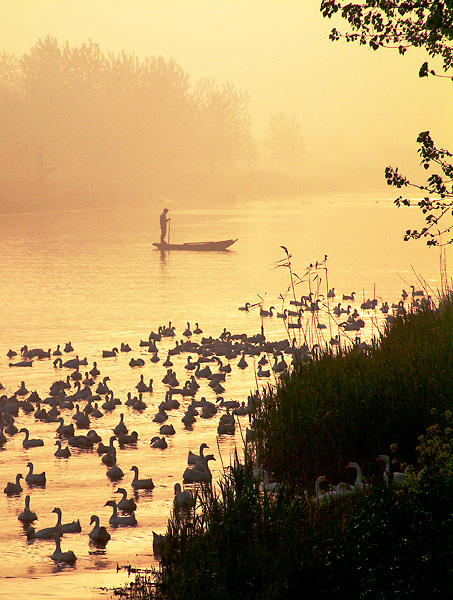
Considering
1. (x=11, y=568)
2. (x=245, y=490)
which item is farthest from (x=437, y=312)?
(x=11, y=568)

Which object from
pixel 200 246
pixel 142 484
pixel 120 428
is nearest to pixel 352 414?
pixel 142 484

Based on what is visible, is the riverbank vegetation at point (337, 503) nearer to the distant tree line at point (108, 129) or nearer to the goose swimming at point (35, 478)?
the goose swimming at point (35, 478)

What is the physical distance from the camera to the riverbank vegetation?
6.46 m

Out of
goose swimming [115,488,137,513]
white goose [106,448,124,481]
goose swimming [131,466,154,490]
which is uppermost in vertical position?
white goose [106,448,124,481]

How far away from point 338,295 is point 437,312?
570 inches

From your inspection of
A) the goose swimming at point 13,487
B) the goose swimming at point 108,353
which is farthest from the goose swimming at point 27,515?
the goose swimming at point 108,353

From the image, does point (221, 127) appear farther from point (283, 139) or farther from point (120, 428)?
point (120, 428)

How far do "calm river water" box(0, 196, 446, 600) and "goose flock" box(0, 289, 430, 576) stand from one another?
87 mm

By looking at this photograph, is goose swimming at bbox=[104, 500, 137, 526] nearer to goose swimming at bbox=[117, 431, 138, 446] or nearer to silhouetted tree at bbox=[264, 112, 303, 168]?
goose swimming at bbox=[117, 431, 138, 446]

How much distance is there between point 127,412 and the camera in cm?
1552

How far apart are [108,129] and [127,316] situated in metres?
102

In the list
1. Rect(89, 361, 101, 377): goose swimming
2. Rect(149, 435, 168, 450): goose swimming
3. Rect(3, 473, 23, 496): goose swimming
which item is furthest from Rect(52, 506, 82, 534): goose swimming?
Rect(89, 361, 101, 377): goose swimming

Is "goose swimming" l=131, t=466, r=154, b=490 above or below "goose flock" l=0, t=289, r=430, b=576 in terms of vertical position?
below

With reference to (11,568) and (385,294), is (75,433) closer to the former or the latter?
(11,568)
